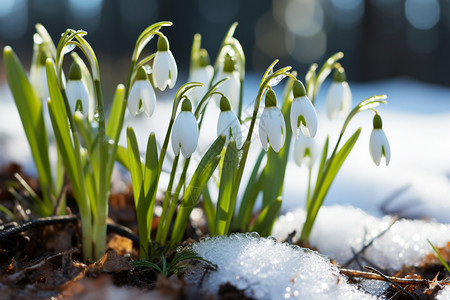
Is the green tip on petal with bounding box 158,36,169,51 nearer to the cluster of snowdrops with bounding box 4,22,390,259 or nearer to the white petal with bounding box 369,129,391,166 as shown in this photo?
the cluster of snowdrops with bounding box 4,22,390,259

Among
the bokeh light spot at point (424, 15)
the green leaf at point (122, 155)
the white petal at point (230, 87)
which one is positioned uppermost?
the white petal at point (230, 87)

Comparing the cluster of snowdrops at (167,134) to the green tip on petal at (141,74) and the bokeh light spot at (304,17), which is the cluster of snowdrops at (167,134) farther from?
the bokeh light spot at (304,17)

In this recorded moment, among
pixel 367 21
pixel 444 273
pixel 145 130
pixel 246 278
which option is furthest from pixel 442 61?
pixel 246 278

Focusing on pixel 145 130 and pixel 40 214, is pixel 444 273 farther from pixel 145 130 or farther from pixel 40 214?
pixel 145 130

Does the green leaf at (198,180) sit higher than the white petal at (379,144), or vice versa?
the white petal at (379,144)

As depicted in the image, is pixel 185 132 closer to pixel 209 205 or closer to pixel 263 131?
pixel 263 131

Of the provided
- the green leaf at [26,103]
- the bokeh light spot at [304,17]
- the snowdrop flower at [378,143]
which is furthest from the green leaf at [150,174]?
the bokeh light spot at [304,17]

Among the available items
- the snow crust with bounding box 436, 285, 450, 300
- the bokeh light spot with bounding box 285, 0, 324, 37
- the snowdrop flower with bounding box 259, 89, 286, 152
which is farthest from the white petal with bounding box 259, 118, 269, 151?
the bokeh light spot with bounding box 285, 0, 324, 37
